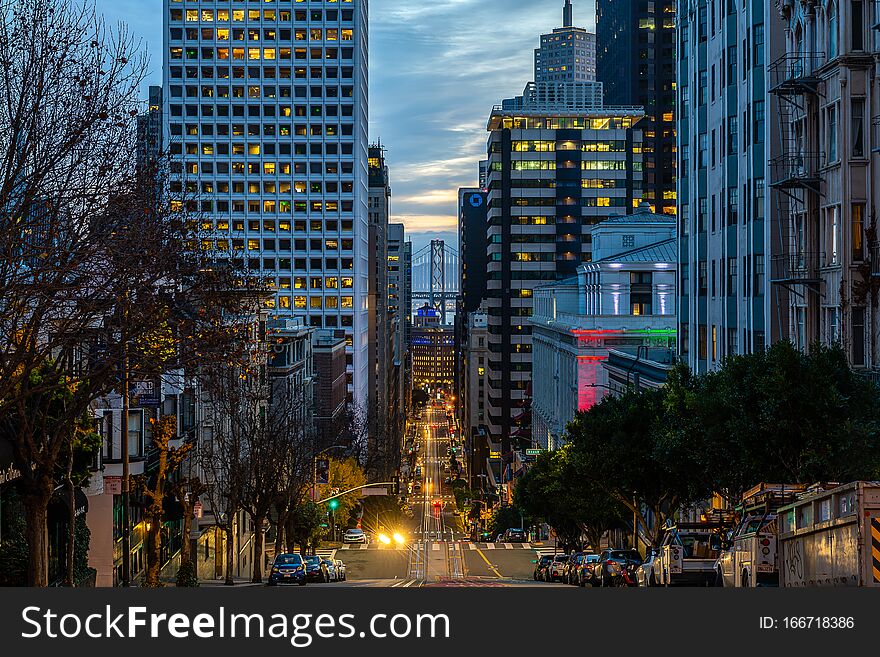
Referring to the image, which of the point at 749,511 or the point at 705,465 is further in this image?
the point at 705,465

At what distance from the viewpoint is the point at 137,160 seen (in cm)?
2566

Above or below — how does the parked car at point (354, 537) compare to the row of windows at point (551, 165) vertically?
below

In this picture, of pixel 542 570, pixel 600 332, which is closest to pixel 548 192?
pixel 600 332

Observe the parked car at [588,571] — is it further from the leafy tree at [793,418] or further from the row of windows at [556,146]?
the row of windows at [556,146]

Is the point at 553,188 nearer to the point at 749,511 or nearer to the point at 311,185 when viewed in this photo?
the point at 311,185

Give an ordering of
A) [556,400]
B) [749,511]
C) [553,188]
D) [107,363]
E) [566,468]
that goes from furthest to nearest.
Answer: [553,188]
[556,400]
[566,468]
[749,511]
[107,363]

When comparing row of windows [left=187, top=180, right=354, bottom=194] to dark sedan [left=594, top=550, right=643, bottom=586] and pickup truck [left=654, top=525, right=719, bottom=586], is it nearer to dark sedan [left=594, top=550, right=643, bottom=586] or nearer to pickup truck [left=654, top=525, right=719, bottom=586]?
dark sedan [left=594, top=550, right=643, bottom=586]

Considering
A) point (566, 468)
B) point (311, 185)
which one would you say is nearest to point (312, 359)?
point (311, 185)

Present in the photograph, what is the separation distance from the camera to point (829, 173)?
41312 mm

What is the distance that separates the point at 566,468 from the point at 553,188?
122 meters

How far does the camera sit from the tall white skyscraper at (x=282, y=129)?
14812cm

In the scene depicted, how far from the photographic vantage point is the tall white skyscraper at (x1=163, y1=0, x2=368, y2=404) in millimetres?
148125

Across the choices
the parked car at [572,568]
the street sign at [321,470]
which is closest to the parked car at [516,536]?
the street sign at [321,470]

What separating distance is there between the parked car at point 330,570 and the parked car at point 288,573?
2335mm
